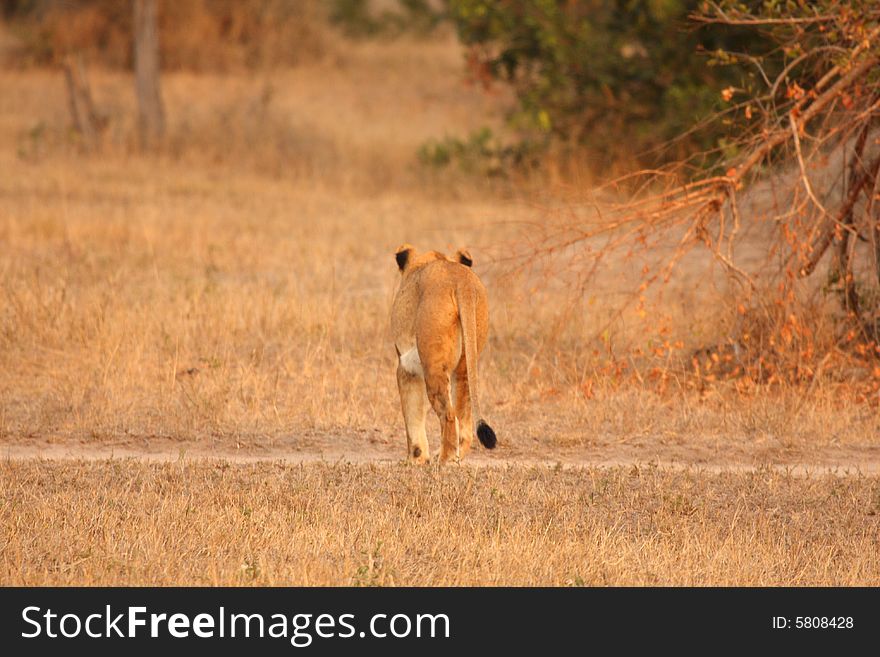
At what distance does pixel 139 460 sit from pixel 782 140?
4.61m

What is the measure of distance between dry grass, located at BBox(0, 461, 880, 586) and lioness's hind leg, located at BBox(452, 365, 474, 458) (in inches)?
7.0

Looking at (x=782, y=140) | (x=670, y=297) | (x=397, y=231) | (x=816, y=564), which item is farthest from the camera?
(x=397, y=231)

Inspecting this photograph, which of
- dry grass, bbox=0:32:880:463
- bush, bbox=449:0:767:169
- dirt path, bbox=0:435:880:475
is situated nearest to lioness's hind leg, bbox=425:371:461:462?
dirt path, bbox=0:435:880:475

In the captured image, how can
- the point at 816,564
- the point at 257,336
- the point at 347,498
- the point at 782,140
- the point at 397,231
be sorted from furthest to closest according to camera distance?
the point at 397,231 < the point at 257,336 < the point at 782,140 < the point at 347,498 < the point at 816,564

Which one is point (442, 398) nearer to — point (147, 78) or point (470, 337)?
point (470, 337)

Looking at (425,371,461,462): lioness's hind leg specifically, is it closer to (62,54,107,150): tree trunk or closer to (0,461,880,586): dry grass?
(0,461,880,586): dry grass

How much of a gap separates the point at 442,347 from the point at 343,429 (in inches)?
74.5

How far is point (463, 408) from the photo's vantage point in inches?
318

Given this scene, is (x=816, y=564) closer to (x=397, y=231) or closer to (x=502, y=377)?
(x=502, y=377)

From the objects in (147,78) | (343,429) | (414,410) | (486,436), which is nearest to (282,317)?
(343,429)

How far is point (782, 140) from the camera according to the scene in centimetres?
991

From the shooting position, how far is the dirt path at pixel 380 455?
870cm

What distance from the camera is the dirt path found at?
8.70m
